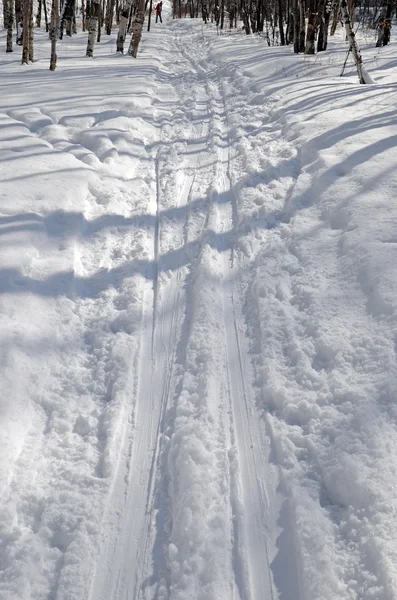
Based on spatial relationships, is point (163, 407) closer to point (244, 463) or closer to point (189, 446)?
point (189, 446)

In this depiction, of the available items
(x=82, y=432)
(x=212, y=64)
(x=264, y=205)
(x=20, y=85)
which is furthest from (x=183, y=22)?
(x=82, y=432)

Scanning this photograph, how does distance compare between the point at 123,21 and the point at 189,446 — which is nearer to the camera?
the point at 189,446

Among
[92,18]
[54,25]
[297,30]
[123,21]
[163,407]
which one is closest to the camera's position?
[163,407]

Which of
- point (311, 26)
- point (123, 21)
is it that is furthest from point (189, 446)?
point (123, 21)

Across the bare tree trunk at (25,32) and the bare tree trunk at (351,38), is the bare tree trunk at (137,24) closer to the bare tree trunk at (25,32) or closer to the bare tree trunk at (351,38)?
the bare tree trunk at (25,32)

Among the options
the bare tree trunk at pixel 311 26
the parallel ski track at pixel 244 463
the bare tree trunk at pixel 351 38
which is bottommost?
the parallel ski track at pixel 244 463

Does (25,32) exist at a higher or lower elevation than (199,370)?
higher

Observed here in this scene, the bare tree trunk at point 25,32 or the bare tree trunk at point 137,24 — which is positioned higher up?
the bare tree trunk at point 137,24

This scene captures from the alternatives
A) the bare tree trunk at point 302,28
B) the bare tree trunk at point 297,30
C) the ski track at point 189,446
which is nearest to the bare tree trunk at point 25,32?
the bare tree trunk at point 302,28

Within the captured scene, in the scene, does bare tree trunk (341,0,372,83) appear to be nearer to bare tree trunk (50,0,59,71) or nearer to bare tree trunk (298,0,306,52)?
bare tree trunk (298,0,306,52)
